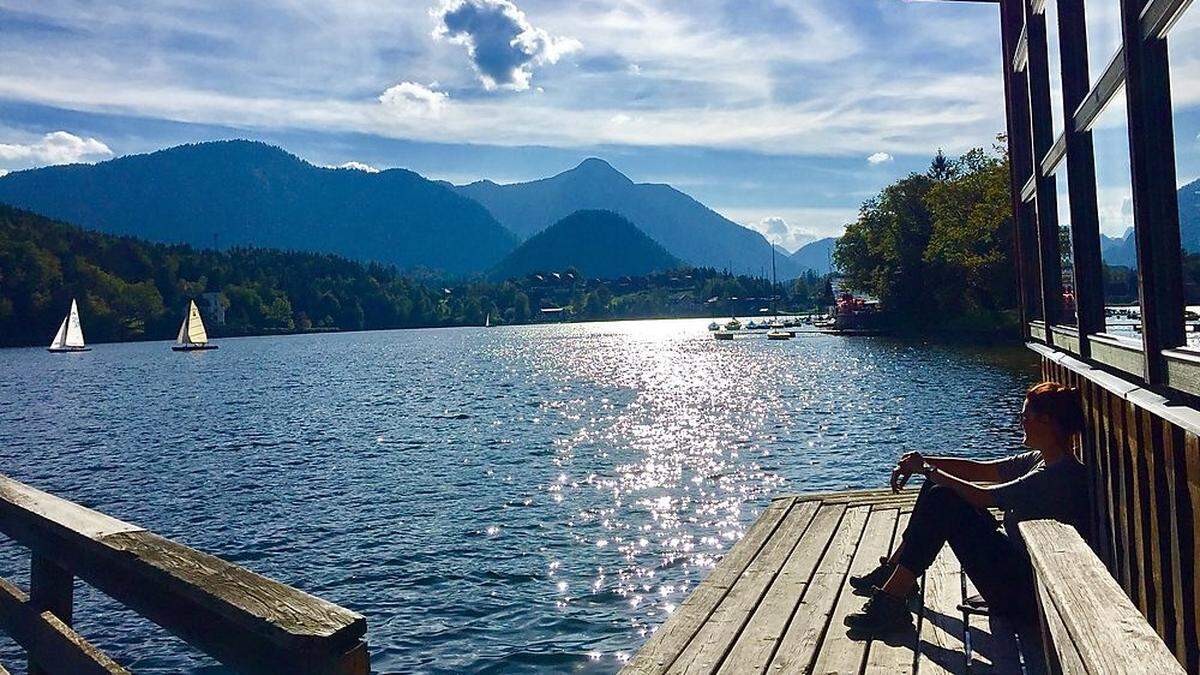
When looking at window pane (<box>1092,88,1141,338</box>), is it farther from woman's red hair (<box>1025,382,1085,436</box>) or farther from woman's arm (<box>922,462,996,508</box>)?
woman's arm (<box>922,462,996,508</box>)

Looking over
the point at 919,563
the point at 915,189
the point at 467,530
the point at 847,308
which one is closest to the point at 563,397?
the point at 467,530

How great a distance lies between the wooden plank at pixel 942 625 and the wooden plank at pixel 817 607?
617 millimetres

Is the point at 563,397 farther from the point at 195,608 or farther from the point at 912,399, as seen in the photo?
the point at 195,608

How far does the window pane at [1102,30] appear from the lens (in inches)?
138

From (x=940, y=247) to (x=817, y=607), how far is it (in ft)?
253

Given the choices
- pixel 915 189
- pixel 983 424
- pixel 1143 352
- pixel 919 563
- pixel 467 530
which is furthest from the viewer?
pixel 915 189

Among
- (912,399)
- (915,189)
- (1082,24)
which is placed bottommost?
(912,399)

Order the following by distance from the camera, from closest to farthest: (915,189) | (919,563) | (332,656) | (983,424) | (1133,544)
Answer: (332,656) → (1133,544) → (919,563) → (983,424) → (915,189)

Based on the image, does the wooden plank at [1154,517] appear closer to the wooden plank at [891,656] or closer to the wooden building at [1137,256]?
the wooden building at [1137,256]

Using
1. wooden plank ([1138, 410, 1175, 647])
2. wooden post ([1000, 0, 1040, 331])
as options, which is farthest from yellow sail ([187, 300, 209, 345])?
wooden plank ([1138, 410, 1175, 647])

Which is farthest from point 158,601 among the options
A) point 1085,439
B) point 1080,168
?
point 1085,439

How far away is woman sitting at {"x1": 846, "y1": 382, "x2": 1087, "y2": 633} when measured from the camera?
5.28 metres

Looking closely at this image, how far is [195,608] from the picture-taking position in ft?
7.93

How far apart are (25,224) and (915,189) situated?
170682mm
